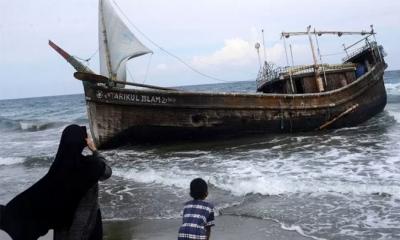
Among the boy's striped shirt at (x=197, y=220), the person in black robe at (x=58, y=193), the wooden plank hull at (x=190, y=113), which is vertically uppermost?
the wooden plank hull at (x=190, y=113)

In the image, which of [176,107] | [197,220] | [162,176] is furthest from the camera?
[176,107]

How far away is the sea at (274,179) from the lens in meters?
5.95

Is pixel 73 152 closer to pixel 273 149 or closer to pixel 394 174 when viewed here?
pixel 394 174

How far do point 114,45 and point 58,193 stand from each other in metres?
10.5

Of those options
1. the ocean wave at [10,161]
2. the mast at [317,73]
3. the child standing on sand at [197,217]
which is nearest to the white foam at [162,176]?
the ocean wave at [10,161]

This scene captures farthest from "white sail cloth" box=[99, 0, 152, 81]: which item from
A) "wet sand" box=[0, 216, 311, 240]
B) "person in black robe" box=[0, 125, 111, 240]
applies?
"person in black robe" box=[0, 125, 111, 240]

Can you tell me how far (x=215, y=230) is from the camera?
5.58m

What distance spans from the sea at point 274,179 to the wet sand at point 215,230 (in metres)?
0.19

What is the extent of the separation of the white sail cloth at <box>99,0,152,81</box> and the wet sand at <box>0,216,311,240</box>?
288 inches

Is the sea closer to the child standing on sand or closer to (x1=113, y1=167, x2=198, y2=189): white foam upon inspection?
(x1=113, y1=167, x2=198, y2=189): white foam

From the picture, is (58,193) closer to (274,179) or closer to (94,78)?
(274,179)

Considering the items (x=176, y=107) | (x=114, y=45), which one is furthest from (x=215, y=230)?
(x=114, y=45)

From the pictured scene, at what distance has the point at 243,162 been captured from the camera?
10219mm

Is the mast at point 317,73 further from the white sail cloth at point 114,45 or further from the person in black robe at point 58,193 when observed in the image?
the person in black robe at point 58,193
